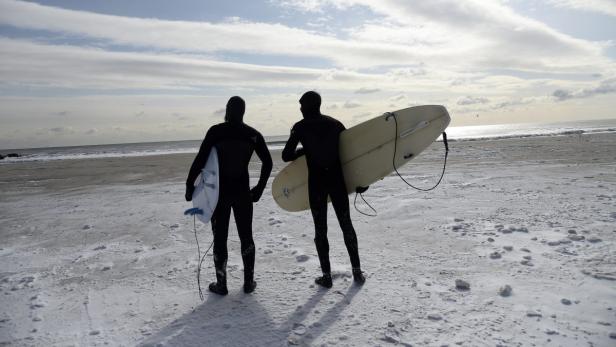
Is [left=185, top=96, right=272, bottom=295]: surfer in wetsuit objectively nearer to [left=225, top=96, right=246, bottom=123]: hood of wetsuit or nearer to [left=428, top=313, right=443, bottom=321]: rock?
[left=225, top=96, right=246, bottom=123]: hood of wetsuit

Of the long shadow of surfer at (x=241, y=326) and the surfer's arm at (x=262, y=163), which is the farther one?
the surfer's arm at (x=262, y=163)

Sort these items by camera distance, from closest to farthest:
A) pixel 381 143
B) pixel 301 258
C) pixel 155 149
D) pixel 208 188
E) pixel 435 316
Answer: pixel 435 316
pixel 208 188
pixel 301 258
pixel 381 143
pixel 155 149

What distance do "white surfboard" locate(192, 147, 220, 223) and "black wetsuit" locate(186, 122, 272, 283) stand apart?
0.15ft

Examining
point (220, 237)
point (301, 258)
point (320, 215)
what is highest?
point (320, 215)

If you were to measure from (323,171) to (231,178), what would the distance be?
0.96 metres

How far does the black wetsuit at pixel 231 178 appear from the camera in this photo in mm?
4141

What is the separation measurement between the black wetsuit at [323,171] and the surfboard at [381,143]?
94cm

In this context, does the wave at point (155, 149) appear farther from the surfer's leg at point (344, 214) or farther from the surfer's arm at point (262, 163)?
the surfer's leg at point (344, 214)

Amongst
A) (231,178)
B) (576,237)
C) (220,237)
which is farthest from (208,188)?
(576,237)

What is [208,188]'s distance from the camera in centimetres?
426

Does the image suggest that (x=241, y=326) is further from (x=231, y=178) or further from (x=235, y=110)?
(x=235, y=110)

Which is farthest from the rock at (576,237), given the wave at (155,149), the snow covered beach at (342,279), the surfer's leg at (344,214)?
the wave at (155,149)

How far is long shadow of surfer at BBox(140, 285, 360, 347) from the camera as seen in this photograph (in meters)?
3.21

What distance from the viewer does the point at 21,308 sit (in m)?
3.94
